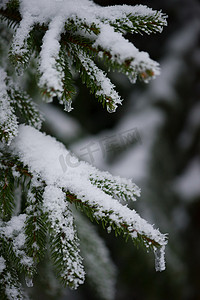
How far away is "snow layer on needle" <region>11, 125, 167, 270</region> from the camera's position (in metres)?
0.72

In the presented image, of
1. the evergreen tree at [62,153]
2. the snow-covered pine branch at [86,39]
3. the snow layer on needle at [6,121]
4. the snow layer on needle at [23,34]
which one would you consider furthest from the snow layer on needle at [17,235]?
the snow layer on needle at [23,34]

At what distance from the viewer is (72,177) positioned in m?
0.83

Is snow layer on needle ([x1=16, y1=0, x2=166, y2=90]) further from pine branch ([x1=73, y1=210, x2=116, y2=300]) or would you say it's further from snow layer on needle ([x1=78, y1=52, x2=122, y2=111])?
pine branch ([x1=73, y1=210, x2=116, y2=300])

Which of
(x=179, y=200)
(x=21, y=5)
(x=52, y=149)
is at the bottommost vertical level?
(x=179, y=200)

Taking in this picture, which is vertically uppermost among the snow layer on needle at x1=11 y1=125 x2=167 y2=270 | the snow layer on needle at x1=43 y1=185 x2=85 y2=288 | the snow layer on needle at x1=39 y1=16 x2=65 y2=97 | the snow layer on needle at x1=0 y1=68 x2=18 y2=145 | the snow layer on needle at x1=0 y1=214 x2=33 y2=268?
the snow layer on needle at x1=39 y1=16 x2=65 y2=97

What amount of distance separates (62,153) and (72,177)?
133 millimetres

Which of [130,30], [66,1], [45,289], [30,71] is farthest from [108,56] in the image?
[45,289]

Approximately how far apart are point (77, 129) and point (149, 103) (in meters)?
1.05

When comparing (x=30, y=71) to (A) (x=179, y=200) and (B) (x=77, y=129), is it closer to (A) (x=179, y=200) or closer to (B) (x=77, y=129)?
(B) (x=77, y=129)

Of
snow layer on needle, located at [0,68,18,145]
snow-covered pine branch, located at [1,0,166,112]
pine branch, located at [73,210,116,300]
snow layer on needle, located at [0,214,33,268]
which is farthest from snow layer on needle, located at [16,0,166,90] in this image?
pine branch, located at [73,210,116,300]

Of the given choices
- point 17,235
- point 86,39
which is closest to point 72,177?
point 17,235

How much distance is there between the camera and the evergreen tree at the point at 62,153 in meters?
0.70

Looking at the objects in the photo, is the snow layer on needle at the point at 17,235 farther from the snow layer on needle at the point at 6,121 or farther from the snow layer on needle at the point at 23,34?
the snow layer on needle at the point at 23,34

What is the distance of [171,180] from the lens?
8.59 feet
